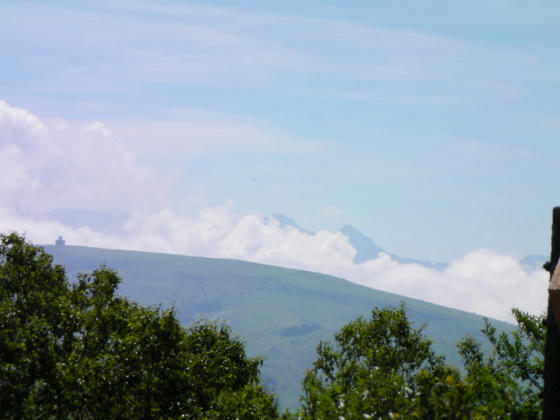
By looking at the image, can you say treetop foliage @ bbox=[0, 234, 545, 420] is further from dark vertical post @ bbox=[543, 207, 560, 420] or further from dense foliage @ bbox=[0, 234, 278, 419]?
dark vertical post @ bbox=[543, 207, 560, 420]

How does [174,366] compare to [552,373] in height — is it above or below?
below

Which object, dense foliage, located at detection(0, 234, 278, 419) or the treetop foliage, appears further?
dense foliage, located at detection(0, 234, 278, 419)

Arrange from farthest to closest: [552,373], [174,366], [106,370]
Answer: [174,366]
[106,370]
[552,373]

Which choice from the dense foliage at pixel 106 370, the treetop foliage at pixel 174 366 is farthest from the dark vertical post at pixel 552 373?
the dense foliage at pixel 106 370

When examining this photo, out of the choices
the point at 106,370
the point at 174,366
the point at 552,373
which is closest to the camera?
the point at 552,373

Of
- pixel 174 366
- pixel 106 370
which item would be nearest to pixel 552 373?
pixel 174 366

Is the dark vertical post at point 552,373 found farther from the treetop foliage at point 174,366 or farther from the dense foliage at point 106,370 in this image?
the dense foliage at point 106,370

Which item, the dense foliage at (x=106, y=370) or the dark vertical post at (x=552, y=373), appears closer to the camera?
the dark vertical post at (x=552, y=373)

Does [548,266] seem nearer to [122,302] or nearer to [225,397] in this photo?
[225,397]

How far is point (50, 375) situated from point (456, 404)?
36029 millimetres

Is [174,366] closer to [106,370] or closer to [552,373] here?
[106,370]

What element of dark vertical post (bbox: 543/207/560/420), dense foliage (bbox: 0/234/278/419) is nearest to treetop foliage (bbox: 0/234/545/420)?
dense foliage (bbox: 0/234/278/419)

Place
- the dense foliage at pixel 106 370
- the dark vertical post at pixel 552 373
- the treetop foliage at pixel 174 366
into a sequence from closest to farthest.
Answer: the dark vertical post at pixel 552 373
the treetop foliage at pixel 174 366
the dense foliage at pixel 106 370

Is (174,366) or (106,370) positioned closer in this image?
(106,370)
